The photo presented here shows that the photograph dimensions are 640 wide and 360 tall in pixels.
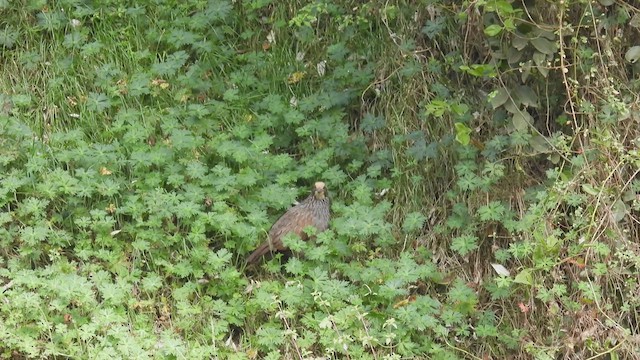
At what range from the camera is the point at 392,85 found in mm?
6633

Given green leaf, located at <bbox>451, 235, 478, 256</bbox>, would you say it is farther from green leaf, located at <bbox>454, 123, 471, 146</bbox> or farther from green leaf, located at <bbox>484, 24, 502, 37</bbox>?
green leaf, located at <bbox>484, 24, 502, 37</bbox>

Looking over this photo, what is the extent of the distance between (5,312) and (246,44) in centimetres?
251

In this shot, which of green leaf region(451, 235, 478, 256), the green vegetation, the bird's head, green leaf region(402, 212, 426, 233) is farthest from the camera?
the bird's head

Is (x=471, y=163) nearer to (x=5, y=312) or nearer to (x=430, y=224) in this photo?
(x=430, y=224)

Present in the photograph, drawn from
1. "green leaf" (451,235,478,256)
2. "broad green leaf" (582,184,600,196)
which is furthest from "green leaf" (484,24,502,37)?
"green leaf" (451,235,478,256)

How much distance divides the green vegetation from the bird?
0.06 m

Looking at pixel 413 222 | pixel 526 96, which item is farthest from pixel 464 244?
pixel 526 96

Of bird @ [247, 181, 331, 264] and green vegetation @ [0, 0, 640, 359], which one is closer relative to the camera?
green vegetation @ [0, 0, 640, 359]

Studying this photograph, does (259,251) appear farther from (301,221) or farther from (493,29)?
(493,29)

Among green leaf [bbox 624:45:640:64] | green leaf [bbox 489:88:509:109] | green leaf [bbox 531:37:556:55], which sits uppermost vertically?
green leaf [bbox 531:37:556:55]

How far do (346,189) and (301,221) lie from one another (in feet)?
1.35

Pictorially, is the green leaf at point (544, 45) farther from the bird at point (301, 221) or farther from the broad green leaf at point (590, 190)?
the bird at point (301, 221)

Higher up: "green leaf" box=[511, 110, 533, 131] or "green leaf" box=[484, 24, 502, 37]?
"green leaf" box=[484, 24, 502, 37]

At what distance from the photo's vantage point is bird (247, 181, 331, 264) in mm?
6059
